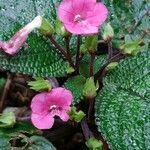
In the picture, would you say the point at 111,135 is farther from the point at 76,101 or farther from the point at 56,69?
the point at 56,69

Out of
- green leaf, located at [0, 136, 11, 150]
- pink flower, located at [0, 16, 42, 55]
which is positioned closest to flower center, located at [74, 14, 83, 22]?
pink flower, located at [0, 16, 42, 55]

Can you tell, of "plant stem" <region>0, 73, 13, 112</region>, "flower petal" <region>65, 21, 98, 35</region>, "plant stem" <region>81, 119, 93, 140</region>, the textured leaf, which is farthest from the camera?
"plant stem" <region>0, 73, 13, 112</region>

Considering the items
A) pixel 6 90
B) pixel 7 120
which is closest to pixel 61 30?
pixel 7 120

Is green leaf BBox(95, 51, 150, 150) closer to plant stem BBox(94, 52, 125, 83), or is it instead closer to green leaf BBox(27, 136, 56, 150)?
plant stem BBox(94, 52, 125, 83)

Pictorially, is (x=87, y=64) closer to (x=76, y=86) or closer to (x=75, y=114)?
(x=76, y=86)

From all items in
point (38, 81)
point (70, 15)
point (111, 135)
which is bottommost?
point (111, 135)

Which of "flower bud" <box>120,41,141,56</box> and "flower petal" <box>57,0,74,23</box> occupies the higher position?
"flower petal" <box>57,0,74,23</box>

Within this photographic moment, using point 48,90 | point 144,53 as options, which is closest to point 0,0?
point 48,90
